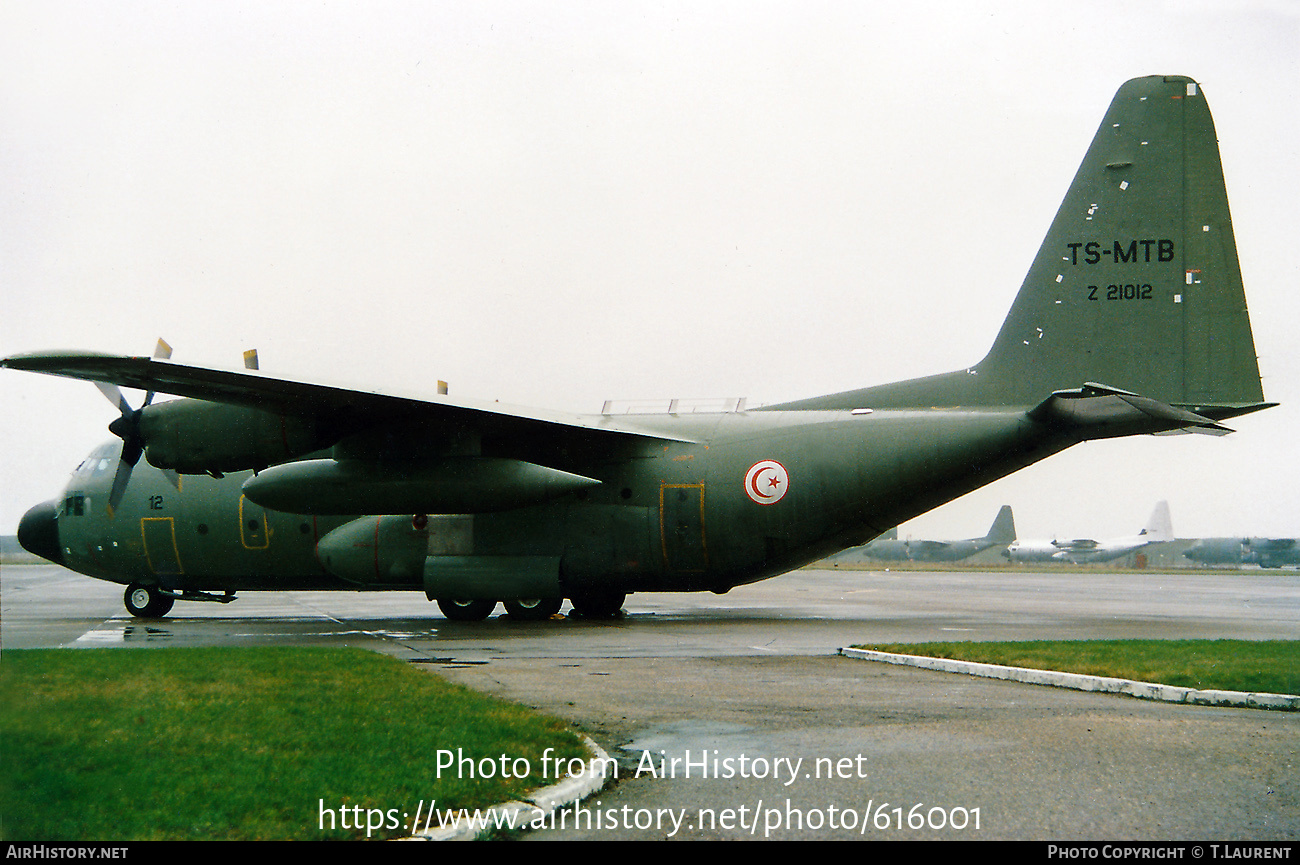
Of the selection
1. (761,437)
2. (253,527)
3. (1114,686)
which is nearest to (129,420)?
(253,527)

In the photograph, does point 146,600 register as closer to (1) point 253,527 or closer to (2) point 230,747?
(1) point 253,527

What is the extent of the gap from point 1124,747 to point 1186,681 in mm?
3445

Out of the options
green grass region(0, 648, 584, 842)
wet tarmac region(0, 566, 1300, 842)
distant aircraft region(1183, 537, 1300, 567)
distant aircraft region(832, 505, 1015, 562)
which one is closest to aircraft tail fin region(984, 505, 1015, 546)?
distant aircraft region(832, 505, 1015, 562)

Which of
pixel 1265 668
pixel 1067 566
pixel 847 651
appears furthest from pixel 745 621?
pixel 1067 566

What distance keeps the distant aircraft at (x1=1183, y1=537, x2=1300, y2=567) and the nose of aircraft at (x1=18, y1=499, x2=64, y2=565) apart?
90426 mm

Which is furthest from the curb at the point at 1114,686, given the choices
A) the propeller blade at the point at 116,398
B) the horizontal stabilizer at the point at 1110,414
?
the propeller blade at the point at 116,398

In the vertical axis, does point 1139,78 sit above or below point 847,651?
above

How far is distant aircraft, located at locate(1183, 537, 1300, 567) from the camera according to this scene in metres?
83.7

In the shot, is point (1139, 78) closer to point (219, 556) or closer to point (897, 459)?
point (897, 459)

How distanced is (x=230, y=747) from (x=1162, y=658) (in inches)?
422

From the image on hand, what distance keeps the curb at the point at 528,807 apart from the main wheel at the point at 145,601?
18613mm

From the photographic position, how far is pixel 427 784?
6043mm

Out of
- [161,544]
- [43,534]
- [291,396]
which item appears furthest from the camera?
[43,534]

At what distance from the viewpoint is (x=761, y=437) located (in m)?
19.0
